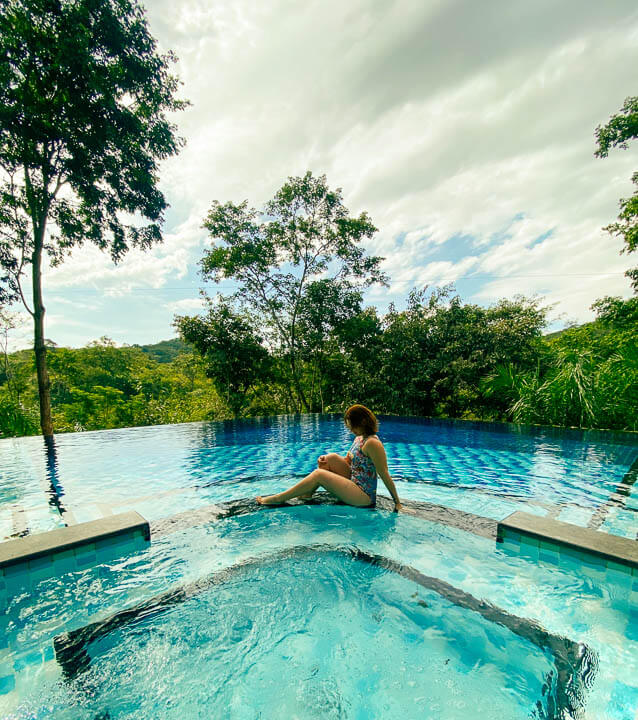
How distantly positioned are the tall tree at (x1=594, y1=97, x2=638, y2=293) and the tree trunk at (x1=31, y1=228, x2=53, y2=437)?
16394 millimetres

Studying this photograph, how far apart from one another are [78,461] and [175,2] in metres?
9.40

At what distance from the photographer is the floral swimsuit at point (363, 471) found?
3008 millimetres

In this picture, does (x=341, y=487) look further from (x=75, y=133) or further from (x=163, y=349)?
(x=163, y=349)

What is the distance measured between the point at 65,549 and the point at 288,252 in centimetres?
1099

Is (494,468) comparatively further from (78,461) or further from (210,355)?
(210,355)

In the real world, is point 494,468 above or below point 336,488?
below

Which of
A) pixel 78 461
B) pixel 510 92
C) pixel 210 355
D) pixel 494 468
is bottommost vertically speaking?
pixel 494 468

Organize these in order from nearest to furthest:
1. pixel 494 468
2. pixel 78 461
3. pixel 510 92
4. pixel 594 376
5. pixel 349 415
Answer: pixel 349 415, pixel 494 468, pixel 78 461, pixel 510 92, pixel 594 376

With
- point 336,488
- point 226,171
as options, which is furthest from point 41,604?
point 226,171

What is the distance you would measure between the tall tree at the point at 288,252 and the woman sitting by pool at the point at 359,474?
8.90 m

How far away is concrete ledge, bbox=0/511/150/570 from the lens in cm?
203

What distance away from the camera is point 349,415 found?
298 centimetres

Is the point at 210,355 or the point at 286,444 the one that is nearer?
the point at 286,444

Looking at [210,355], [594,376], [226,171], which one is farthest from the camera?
[210,355]
